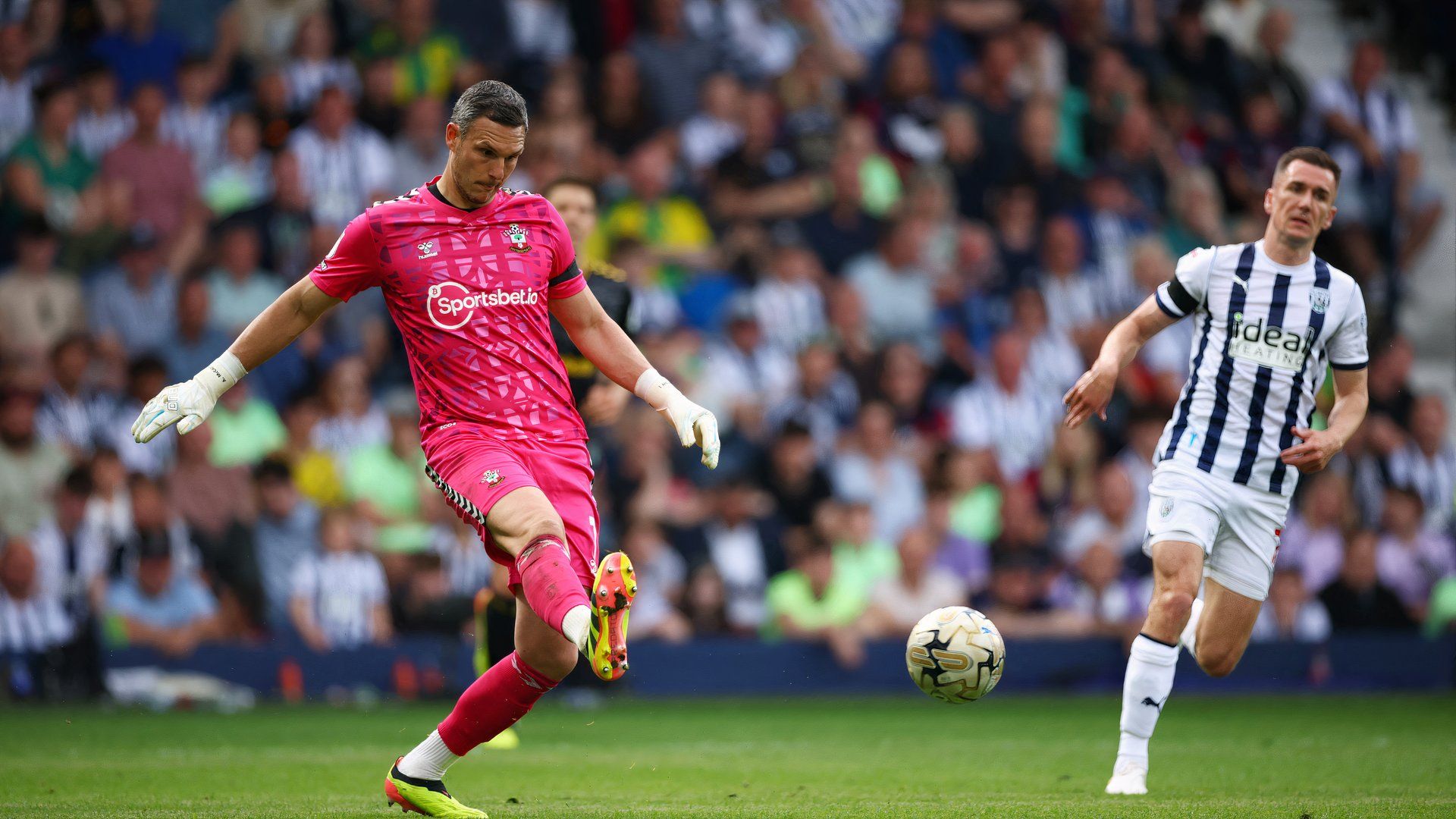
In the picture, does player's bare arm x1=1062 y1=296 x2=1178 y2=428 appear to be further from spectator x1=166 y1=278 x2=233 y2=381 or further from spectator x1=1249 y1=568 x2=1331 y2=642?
spectator x1=166 y1=278 x2=233 y2=381

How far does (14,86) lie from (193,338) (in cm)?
307

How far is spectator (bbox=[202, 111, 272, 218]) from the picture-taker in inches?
565

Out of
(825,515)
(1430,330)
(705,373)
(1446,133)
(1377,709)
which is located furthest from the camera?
(1446,133)

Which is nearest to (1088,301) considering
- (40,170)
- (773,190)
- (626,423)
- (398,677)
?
(773,190)

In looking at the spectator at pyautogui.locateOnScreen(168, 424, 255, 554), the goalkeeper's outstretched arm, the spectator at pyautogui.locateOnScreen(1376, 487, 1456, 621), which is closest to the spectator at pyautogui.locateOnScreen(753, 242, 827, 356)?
the spectator at pyautogui.locateOnScreen(168, 424, 255, 554)

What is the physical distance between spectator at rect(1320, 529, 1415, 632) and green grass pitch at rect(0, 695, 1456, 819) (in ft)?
3.71

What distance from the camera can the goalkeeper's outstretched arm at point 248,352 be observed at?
6039 millimetres

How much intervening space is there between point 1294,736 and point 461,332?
6328 millimetres

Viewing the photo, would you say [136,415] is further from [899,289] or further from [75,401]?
[899,289]

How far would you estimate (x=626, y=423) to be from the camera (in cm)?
1397

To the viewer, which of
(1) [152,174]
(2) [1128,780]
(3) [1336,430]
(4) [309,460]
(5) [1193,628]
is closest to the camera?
(2) [1128,780]

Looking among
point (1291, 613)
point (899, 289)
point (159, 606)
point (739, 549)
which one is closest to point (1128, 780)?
point (739, 549)

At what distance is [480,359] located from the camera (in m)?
6.11

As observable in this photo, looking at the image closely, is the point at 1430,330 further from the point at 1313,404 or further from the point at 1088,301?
the point at 1313,404
